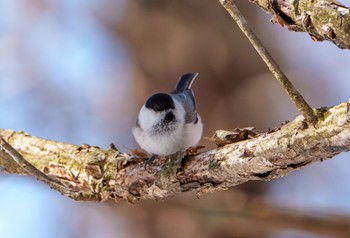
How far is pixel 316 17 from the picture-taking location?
0.89 metres

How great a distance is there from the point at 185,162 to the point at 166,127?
11.5 inches

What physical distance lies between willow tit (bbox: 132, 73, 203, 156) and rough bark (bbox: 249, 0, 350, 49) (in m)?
0.53

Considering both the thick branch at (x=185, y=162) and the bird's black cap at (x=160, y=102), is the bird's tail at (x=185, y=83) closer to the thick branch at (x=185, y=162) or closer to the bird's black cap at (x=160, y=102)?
the bird's black cap at (x=160, y=102)

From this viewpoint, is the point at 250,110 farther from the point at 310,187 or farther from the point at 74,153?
the point at 74,153

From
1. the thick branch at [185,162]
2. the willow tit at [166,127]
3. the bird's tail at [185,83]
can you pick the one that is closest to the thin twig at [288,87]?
the thick branch at [185,162]

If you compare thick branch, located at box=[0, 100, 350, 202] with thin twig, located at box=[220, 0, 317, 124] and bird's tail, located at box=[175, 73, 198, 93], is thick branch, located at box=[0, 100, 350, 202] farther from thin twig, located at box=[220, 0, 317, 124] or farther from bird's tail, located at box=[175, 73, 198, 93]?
bird's tail, located at box=[175, 73, 198, 93]

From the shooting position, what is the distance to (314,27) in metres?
0.89

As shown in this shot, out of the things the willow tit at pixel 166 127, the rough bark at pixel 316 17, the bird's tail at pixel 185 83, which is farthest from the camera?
the bird's tail at pixel 185 83

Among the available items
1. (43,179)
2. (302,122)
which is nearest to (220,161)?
(302,122)

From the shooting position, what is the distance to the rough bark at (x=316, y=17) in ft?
2.73

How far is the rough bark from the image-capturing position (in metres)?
0.83

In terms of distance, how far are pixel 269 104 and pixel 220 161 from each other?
5.07ft

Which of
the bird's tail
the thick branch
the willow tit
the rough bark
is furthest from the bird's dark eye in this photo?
the rough bark

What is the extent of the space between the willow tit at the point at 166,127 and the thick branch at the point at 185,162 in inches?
3.3
